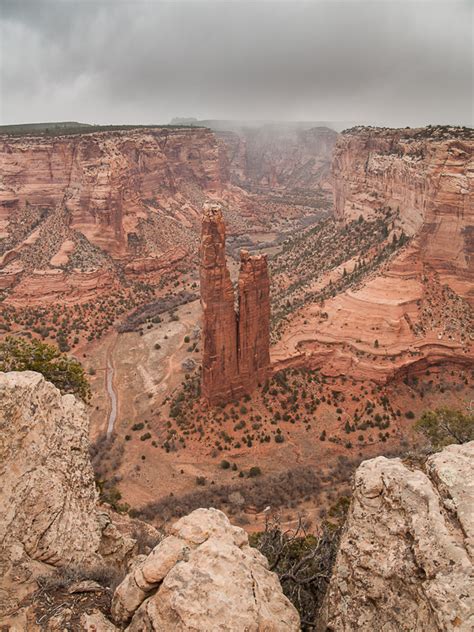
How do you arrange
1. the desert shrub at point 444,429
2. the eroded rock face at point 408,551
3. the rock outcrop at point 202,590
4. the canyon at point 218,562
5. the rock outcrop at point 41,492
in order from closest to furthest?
the eroded rock face at point 408,551
the canyon at point 218,562
the rock outcrop at point 202,590
the rock outcrop at point 41,492
the desert shrub at point 444,429

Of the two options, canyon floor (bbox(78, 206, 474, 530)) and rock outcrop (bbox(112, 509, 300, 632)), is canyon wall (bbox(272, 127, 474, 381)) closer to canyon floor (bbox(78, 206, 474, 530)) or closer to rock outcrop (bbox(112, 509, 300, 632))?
canyon floor (bbox(78, 206, 474, 530))

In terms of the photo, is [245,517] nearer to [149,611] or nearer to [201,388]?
[201,388]

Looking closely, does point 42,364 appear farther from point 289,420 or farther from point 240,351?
point 289,420

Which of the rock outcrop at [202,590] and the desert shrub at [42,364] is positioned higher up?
the rock outcrop at [202,590]

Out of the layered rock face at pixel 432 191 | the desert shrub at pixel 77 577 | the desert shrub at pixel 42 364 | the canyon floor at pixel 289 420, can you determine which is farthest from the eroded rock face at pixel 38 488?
the layered rock face at pixel 432 191

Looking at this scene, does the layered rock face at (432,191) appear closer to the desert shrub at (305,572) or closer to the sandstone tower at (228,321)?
the sandstone tower at (228,321)

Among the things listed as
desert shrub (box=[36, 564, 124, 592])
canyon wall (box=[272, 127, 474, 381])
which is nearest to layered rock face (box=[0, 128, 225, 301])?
canyon wall (box=[272, 127, 474, 381])

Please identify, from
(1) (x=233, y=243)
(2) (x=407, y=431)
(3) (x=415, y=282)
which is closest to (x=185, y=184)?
(1) (x=233, y=243)
